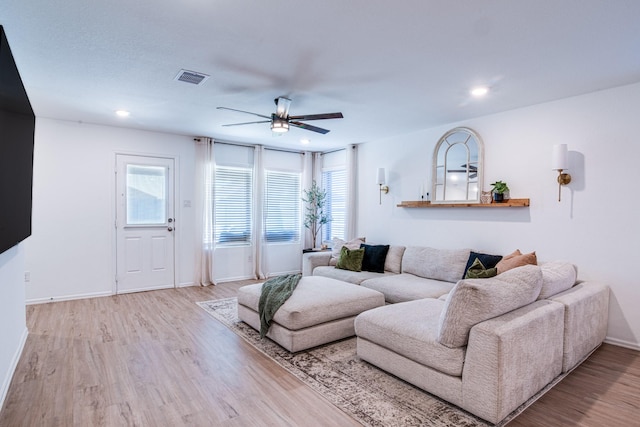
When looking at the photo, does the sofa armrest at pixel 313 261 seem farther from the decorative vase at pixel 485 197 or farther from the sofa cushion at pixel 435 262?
the decorative vase at pixel 485 197

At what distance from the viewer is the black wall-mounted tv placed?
77.0 inches

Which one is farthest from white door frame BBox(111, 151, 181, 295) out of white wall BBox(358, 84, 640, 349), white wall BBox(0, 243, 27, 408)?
white wall BBox(358, 84, 640, 349)

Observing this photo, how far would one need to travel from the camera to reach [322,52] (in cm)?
272

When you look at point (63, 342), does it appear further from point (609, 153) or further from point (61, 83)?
point (609, 153)

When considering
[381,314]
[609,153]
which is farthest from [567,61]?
[381,314]

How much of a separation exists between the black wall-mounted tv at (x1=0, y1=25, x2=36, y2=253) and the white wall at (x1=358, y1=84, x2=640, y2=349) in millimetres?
4652

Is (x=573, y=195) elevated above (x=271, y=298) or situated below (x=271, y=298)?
above

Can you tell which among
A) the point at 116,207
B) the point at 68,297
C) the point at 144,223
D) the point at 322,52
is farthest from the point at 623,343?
the point at 68,297

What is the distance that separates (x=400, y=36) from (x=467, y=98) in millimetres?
1698

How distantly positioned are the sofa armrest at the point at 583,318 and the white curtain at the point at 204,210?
5088 millimetres

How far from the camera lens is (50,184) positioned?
485 centimetres

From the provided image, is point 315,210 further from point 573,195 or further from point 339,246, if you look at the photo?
point 573,195

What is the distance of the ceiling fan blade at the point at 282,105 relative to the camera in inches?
147

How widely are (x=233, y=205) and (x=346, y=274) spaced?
2771 mm
